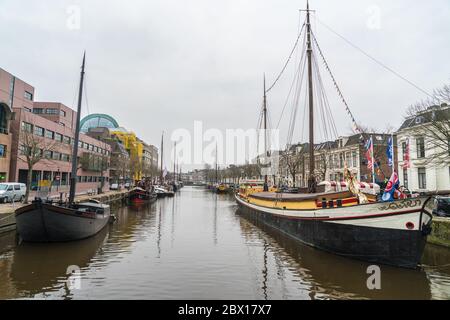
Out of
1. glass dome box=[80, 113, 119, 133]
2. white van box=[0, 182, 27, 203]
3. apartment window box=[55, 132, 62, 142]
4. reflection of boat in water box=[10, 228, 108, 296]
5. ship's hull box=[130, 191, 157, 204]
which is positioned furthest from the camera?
glass dome box=[80, 113, 119, 133]

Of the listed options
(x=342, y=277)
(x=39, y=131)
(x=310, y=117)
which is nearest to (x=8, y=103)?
(x=39, y=131)

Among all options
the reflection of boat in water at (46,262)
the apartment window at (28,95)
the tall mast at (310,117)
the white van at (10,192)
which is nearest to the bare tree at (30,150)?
the white van at (10,192)

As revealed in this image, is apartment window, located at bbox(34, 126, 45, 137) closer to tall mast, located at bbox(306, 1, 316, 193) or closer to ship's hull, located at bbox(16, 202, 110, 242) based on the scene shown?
ship's hull, located at bbox(16, 202, 110, 242)

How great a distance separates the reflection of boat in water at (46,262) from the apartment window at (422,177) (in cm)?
3796

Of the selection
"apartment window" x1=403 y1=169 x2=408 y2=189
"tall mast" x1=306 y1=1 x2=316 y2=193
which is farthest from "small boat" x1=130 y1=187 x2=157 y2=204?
"apartment window" x1=403 y1=169 x2=408 y2=189

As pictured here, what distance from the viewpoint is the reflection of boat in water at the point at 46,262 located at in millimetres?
9961

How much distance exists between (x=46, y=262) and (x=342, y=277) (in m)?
12.4

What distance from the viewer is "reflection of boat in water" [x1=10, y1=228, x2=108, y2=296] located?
392 inches

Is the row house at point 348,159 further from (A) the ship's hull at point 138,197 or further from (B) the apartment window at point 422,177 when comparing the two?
(A) the ship's hull at point 138,197

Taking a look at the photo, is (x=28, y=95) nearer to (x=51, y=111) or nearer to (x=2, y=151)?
(x=51, y=111)

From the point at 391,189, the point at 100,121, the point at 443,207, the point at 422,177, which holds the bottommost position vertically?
the point at 443,207

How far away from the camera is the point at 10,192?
1040 inches

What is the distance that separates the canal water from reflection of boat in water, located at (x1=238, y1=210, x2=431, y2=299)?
0.03 metres
